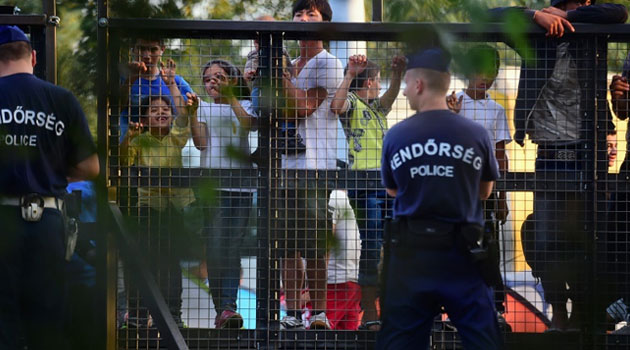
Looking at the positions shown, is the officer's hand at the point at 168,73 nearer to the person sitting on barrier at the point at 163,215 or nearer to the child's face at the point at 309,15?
the person sitting on barrier at the point at 163,215

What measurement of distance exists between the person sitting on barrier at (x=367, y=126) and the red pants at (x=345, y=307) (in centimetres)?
5

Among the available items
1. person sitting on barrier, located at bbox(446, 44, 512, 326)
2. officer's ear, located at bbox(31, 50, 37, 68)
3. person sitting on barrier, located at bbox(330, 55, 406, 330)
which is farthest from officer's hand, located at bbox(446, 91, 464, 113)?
officer's ear, located at bbox(31, 50, 37, 68)

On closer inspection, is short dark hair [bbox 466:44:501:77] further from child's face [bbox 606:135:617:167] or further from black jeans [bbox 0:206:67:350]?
child's face [bbox 606:135:617:167]

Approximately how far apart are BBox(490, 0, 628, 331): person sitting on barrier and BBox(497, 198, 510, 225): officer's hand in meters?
0.20

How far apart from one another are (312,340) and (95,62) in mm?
3831

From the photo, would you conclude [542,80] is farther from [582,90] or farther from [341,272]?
[341,272]

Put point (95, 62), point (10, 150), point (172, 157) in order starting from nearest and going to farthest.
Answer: point (95, 62) → point (172, 157) → point (10, 150)

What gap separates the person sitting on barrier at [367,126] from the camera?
17.0ft

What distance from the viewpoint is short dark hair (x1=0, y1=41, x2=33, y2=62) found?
468 cm

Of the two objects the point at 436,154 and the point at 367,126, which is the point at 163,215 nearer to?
the point at 436,154

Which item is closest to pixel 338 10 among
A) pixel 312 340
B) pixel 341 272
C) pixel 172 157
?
pixel 341 272

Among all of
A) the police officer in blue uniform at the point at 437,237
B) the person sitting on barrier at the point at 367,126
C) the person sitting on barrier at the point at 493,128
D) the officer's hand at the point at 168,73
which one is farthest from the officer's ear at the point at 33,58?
the person sitting on barrier at the point at 493,128

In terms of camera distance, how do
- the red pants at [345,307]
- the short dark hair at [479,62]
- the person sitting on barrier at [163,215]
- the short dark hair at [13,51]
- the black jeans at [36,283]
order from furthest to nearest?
the red pants at [345,307]
the short dark hair at [13,51]
the black jeans at [36,283]
the person sitting on barrier at [163,215]
the short dark hair at [479,62]

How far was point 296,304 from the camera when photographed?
5.30 metres
